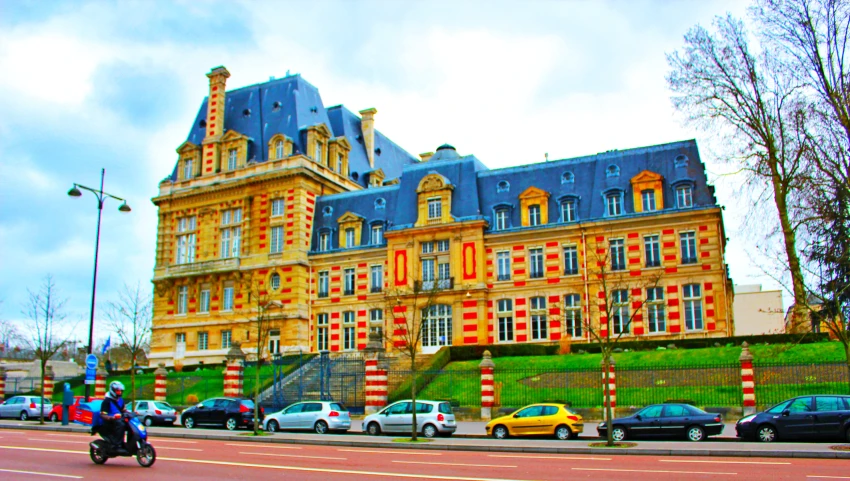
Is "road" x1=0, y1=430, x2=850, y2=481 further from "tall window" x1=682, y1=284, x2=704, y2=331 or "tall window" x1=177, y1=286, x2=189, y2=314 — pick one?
"tall window" x1=177, y1=286, x2=189, y2=314

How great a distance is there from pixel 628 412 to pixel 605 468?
1377 centimetres

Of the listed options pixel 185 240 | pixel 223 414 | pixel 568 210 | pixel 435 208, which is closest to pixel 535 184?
pixel 568 210

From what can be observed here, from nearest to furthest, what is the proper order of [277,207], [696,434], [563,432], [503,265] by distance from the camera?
[696,434]
[563,432]
[503,265]
[277,207]

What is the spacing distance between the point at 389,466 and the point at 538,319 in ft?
99.5

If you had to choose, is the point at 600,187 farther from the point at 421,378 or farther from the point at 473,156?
the point at 421,378

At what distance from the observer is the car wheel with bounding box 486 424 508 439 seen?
24750 millimetres

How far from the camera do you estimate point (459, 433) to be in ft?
87.0

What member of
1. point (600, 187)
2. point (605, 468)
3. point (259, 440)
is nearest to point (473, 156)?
point (600, 187)

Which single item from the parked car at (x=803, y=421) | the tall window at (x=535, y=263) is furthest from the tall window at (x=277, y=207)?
the parked car at (x=803, y=421)

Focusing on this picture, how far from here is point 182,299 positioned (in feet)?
183

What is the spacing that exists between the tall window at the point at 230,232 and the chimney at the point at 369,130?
43.5 feet

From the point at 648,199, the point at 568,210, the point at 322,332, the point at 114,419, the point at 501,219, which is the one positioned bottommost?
the point at 114,419

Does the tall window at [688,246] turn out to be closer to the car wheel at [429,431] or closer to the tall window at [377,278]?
the tall window at [377,278]

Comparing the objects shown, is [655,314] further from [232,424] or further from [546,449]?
[546,449]
